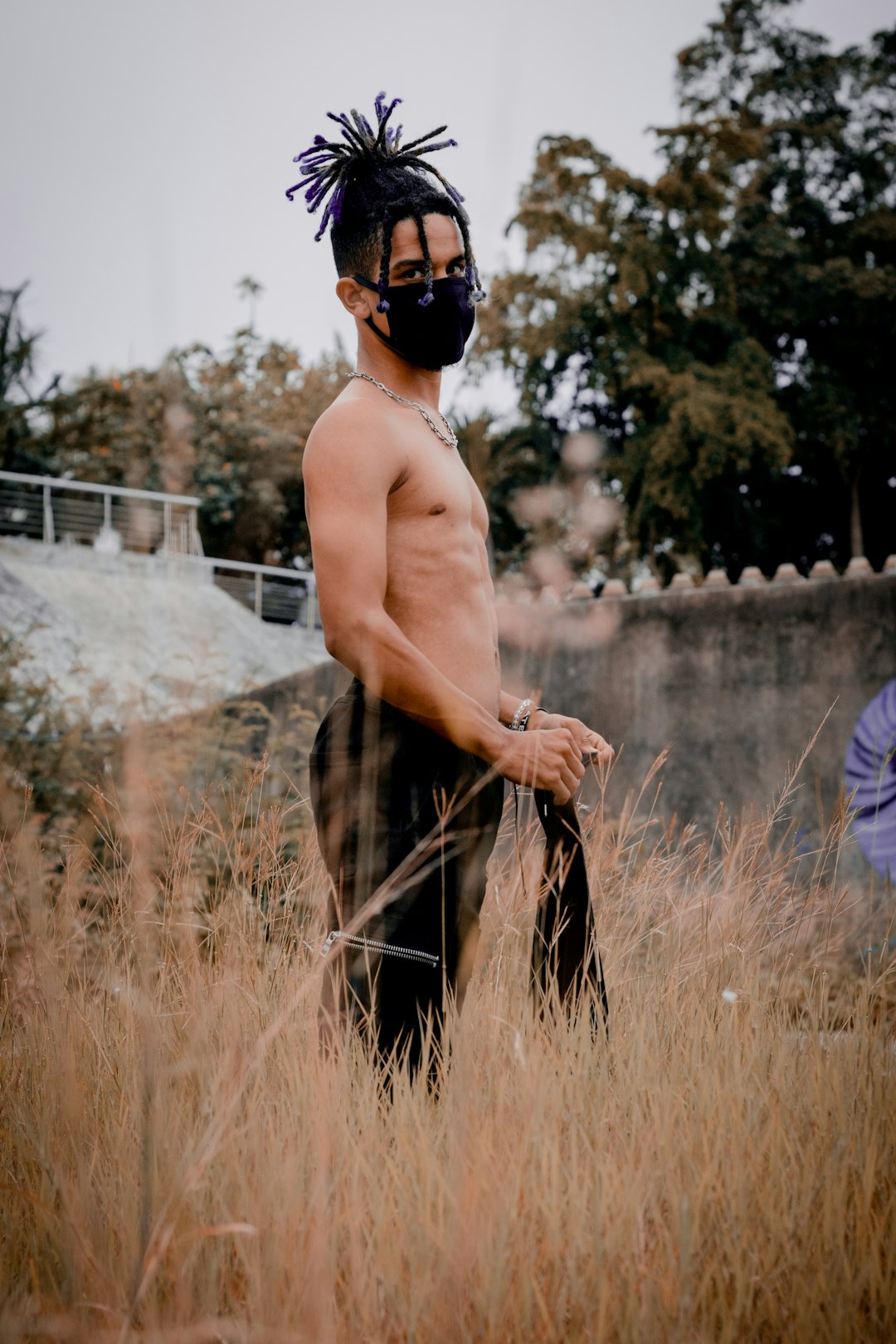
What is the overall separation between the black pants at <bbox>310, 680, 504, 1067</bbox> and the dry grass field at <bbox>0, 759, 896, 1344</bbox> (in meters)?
0.09

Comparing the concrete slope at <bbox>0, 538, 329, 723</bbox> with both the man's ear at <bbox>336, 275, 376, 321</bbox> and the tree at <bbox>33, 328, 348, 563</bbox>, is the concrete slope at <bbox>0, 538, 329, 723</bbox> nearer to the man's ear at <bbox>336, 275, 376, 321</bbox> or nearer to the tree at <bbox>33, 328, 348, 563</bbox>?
the tree at <bbox>33, 328, 348, 563</bbox>

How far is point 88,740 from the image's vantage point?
7465 mm

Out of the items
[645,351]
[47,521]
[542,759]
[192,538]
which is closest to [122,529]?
[192,538]

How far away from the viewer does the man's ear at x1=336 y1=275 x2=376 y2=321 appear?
2.01m

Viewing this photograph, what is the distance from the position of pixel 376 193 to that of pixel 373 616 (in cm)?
83

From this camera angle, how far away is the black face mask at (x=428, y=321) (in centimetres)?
199

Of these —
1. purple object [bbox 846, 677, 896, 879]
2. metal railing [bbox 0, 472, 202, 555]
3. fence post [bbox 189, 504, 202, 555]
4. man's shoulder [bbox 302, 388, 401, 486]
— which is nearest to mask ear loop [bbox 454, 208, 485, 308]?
man's shoulder [bbox 302, 388, 401, 486]

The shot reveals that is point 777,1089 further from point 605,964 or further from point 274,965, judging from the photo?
point 274,965

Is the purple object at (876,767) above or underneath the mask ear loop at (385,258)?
underneath

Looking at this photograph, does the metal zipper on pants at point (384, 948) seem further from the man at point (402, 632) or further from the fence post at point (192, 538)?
the fence post at point (192, 538)

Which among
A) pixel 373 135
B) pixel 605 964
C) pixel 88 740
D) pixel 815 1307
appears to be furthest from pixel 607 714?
pixel 815 1307

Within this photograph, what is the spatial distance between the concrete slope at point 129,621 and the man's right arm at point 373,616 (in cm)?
848

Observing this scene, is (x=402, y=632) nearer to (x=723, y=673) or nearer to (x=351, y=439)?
(x=351, y=439)

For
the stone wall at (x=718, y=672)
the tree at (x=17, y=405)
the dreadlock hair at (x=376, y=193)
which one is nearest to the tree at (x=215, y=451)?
the tree at (x=17, y=405)
